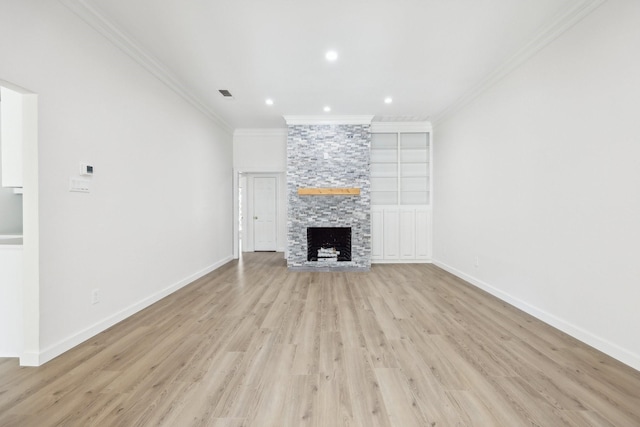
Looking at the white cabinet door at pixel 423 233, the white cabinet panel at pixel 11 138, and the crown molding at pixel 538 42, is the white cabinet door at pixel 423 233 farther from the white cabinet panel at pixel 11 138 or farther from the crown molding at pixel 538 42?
the white cabinet panel at pixel 11 138

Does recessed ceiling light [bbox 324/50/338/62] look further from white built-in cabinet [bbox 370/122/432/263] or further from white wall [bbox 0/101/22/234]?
white wall [bbox 0/101/22/234]

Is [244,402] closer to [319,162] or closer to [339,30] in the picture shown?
[339,30]

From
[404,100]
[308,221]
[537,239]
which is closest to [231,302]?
[308,221]

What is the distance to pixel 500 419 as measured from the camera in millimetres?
1459

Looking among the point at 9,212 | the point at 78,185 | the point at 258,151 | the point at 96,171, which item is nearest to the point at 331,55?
the point at 96,171

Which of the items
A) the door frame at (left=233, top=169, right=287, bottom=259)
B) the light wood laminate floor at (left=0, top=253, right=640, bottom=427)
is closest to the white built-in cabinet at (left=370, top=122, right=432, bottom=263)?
the door frame at (left=233, top=169, right=287, bottom=259)

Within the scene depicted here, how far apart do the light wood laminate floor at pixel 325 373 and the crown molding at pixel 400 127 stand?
149 inches

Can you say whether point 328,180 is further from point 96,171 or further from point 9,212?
point 9,212

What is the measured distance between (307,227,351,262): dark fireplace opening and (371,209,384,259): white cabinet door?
67 cm

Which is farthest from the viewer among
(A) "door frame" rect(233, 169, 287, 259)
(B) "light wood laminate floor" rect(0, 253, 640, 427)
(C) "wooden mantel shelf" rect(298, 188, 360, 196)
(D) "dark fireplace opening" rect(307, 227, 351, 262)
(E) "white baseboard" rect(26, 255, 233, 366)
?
(A) "door frame" rect(233, 169, 287, 259)

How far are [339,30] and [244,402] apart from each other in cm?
313

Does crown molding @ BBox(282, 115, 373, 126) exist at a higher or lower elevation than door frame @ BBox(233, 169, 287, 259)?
higher

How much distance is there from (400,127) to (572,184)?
364 centimetres

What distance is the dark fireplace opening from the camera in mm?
5336
